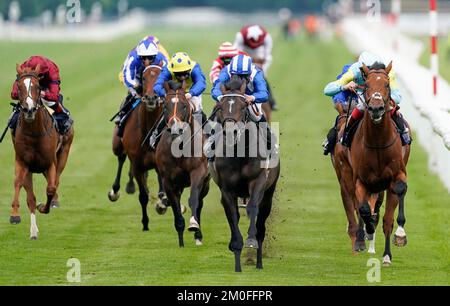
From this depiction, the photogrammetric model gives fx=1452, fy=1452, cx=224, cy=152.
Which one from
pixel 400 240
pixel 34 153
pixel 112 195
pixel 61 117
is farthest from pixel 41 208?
pixel 400 240

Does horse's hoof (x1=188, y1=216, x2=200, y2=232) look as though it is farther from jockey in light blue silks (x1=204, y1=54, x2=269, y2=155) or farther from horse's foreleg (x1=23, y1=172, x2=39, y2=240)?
horse's foreleg (x1=23, y1=172, x2=39, y2=240)

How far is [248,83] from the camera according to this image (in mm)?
13570

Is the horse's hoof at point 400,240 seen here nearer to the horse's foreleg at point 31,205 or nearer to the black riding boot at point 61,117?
the horse's foreleg at point 31,205

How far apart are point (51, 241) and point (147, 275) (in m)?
2.74

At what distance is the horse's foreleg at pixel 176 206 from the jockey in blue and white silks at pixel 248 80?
1.69 meters

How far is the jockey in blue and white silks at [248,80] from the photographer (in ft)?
43.6

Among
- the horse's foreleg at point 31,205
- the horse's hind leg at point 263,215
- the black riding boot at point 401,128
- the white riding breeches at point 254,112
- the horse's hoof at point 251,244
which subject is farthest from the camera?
the horse's foreleg at point 31,205

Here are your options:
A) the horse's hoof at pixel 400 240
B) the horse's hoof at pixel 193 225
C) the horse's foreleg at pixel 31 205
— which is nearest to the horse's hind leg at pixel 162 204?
the horse's foreleg at pixel 31 205

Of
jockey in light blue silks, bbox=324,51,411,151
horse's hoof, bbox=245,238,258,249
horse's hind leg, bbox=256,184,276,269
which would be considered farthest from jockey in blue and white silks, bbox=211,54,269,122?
horse's hoof, bbox=245,238,258,249

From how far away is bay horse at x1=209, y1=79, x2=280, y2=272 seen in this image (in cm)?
1272

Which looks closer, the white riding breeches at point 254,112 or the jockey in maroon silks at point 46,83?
the white riding breeches at point 254,112

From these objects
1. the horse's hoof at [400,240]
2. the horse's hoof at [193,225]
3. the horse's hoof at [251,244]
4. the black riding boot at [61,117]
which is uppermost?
the black riding boot at [61,117]

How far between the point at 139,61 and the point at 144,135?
99cm
